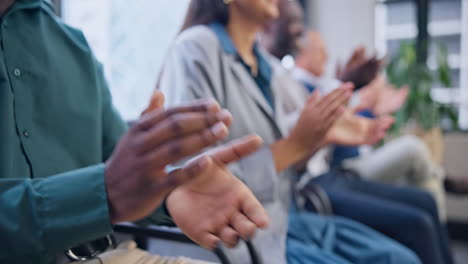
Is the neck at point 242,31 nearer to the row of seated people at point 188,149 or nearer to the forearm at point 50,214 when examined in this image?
the row of seated people at point 188,149

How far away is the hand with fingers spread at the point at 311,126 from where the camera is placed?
0.98 m

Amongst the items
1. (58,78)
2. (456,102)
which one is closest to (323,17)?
(456,102)

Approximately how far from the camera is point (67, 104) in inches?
29.3

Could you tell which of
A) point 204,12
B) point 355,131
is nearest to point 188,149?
point 204,12

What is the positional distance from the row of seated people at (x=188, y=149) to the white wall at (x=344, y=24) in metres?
1.72

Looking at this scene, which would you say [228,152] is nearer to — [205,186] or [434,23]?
[205,186]

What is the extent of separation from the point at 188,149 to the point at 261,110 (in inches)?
28.5

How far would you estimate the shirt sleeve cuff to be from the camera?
45cm

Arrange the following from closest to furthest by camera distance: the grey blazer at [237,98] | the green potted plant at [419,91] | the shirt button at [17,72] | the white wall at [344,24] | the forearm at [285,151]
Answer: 1. the shirt button at [17,72]
2. the grey blazer at [237,98]
3. the forearm at [285,151]
4. the green potted plant at [419,91]
5. the white wall at [344,24]

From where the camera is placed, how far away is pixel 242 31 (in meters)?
1.17

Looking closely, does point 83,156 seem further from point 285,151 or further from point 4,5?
point 285,151

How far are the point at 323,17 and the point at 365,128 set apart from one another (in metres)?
2.14

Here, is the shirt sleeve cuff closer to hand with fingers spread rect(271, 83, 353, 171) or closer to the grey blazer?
the grey blazer

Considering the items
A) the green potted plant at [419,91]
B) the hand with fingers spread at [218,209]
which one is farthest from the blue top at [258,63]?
the green potted plant at [419,91]
